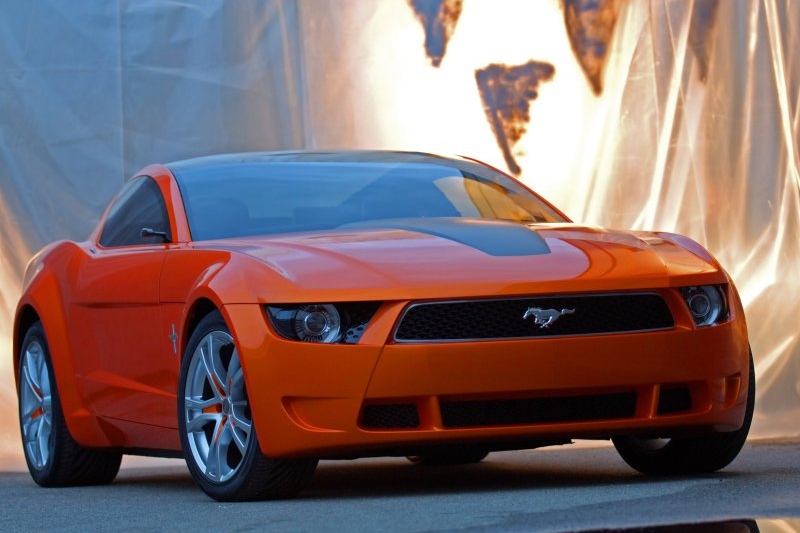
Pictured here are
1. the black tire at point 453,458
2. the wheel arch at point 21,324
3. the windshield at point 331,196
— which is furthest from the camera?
the black tire at point 453,458

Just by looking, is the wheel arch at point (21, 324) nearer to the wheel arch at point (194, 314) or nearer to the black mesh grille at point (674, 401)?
the wheel arch at point (194, 314)

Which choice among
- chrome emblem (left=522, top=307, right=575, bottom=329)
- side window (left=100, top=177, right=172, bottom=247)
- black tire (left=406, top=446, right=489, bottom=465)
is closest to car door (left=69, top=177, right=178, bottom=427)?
side window (left=100, top=177, right=172, bottom=247)

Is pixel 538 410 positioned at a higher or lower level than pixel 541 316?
lower

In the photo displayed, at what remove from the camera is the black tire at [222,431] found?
5.50m

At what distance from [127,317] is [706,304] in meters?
2.30

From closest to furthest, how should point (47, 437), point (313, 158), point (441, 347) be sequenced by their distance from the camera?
point (441, 347), point (313, 158), point (47, 437)

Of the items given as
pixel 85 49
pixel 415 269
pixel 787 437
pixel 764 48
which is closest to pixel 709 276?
pixel 415 269

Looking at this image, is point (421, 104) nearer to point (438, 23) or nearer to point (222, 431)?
point (438, 23)

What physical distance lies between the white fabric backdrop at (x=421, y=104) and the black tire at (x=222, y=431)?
5160 millimetres

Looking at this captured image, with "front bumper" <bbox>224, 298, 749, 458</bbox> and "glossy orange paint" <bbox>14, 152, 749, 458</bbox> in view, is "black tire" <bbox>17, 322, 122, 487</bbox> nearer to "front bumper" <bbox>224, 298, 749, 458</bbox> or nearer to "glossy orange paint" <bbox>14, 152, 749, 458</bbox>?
"glossy orange paint" <bbox>14, 152, 749, 458</bbox>

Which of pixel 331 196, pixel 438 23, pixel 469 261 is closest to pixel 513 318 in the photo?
pixel 469 261

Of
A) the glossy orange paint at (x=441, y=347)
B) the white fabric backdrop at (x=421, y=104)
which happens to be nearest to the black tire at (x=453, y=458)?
the glossy orange paint at (x=441, y=347)

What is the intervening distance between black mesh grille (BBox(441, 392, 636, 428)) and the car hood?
365mm

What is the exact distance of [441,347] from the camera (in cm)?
526
